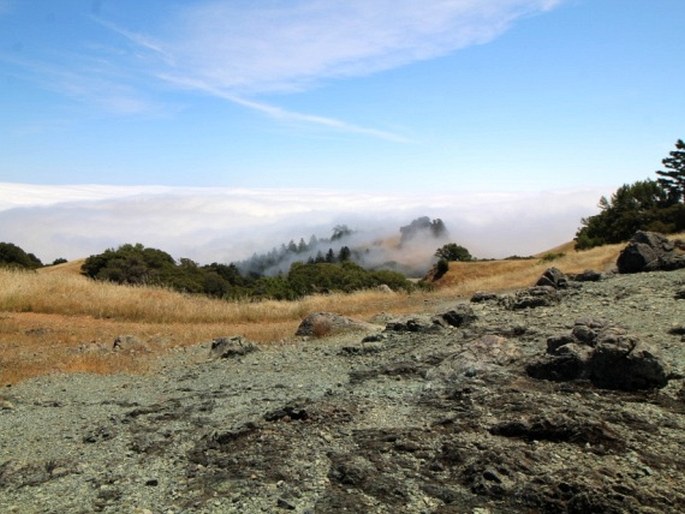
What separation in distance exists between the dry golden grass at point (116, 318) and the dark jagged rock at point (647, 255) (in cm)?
604

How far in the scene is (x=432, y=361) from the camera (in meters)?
9.20

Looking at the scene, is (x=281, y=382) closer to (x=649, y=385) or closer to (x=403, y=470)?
(x=403, y=470)

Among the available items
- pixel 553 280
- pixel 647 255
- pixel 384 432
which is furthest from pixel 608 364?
pixel 647 255

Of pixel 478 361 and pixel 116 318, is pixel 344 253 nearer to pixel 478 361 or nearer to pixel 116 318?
pixel 116 318

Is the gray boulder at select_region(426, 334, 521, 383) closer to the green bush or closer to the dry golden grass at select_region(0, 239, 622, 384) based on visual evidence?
the dry golden grass at select_region(0, 239, 622, 384)

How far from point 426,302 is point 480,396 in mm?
14305

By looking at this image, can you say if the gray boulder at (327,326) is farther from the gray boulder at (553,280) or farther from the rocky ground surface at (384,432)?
the gray boulder at (553,280)

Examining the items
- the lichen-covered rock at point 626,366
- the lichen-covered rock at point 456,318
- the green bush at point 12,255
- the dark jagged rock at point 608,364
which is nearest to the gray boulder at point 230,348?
the lichen-covered rock at point 456,318

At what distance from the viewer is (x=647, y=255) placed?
57.2 ft

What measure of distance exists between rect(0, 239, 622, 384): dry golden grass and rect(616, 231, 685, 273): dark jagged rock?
6037 millimetres

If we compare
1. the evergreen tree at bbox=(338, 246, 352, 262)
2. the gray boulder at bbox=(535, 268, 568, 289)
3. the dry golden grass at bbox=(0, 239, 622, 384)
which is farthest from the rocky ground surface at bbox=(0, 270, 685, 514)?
the evergreen tree at bbox=(338, 246, 352, 262)

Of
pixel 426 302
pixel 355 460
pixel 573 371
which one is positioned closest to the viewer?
pixel 355 460

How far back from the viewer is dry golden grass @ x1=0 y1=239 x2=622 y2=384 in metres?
12.3

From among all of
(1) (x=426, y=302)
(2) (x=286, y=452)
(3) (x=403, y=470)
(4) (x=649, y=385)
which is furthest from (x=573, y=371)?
(1) (x=426, y=302)
